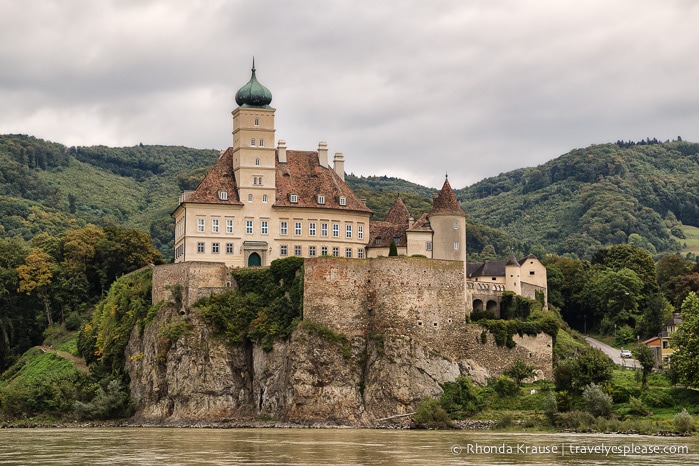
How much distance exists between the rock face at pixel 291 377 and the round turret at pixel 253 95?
52.1 feet

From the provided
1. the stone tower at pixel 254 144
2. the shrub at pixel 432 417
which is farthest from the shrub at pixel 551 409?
the stone tower at pixel 254 144

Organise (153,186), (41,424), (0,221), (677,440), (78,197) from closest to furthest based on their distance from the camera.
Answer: (677,440) < (41,424) < (0,221) < (78,197) < (153,186)

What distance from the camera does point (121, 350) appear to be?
3546 inches

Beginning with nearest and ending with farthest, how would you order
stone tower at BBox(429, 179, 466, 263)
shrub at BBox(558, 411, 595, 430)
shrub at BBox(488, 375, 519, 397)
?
shrub at BBox(558, 411, 595, 430) < shrub at BBox(488, 375, 519, 397) < stone tower at BBox(429, 179, 466, 263)

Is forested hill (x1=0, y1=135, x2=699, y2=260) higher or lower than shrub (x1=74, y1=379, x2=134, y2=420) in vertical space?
higher

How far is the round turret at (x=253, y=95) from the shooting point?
3600 inches

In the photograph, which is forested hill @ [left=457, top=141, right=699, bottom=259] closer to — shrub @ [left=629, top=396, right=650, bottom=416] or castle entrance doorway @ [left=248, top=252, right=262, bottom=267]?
castle entrance doorway @ [left=248, top=252, right=262, bottom=267]

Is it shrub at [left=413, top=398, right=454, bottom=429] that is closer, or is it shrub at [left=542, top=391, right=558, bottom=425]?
shrub at [left=542, top=391, right=558, bottom=425]

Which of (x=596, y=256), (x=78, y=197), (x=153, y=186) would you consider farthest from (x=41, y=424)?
(x=153, y=186)

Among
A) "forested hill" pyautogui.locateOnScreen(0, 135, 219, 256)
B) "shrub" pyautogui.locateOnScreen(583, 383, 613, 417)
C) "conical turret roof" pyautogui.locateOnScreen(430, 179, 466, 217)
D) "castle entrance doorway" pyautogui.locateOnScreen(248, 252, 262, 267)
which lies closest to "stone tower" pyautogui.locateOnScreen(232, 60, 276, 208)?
"castle entrance doorway" pyautogui.locateOnScreen(248, 252, 262, 267)

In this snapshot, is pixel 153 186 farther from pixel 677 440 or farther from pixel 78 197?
pixel 677 440

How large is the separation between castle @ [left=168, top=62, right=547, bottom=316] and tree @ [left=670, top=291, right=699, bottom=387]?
14.9 m

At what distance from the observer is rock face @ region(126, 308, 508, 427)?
80688 mm

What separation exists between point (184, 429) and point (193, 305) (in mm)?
10158
